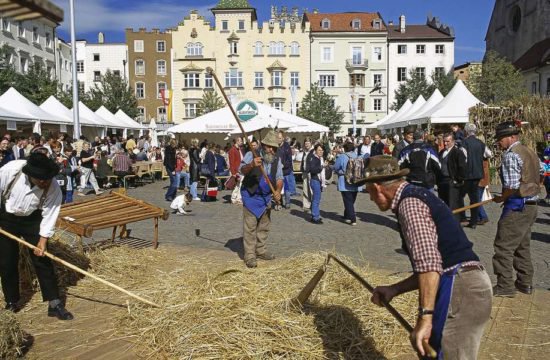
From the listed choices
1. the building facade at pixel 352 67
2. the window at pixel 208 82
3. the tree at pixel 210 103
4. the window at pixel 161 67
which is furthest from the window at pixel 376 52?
the window at pixel 161 67

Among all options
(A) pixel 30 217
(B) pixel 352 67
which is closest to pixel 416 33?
(B) pixel 352 67

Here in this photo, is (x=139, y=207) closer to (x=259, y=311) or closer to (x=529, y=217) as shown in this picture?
(x=259, y=311)

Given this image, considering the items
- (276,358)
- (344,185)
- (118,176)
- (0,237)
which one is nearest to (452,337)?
(276,358)

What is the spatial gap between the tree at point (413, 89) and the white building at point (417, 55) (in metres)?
3.72

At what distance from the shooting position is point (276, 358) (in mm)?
3953

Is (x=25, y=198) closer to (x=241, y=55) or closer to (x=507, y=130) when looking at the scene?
(x=507, y=130)

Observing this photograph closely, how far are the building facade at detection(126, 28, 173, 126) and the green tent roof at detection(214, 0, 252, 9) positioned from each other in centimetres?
880

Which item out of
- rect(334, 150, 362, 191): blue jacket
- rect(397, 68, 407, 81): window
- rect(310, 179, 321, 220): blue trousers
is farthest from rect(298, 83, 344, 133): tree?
rect(310, 179, 321, 220): blue trousers

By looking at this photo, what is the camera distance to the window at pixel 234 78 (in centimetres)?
5800

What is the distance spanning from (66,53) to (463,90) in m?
50.8

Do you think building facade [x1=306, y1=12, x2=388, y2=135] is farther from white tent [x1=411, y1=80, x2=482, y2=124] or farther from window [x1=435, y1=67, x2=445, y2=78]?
white tent [x1=411, y1=80, x2=482, y2=124]

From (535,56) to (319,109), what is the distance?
66.1 ft

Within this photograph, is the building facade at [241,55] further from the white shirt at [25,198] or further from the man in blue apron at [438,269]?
the man in blue apron at [438,269]

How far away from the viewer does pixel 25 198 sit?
5004 mm
